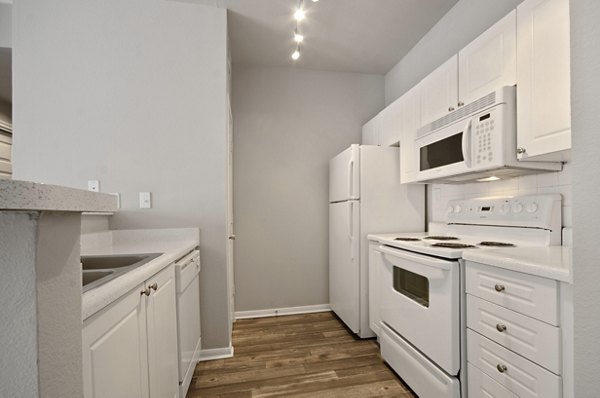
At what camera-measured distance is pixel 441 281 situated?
1.51m

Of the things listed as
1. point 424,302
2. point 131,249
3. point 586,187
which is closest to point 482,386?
point 424,302

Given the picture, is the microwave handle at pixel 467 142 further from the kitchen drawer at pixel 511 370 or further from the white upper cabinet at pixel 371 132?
the white upper cabinet at pixel 371 132

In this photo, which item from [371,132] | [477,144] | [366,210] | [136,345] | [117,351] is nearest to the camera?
[117,351]

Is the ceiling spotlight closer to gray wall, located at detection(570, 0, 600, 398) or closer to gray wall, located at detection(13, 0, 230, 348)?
gray wall, located at detection(13, 0, 230, 348)

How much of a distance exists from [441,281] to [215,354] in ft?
5.74

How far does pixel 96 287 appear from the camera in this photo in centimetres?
78

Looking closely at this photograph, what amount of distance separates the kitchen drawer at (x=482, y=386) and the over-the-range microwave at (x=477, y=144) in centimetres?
103

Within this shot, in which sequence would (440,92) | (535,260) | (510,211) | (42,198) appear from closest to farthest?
(42,198) < (535,260) < (510,211) < (440,92)

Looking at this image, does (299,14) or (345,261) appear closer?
(299,14)

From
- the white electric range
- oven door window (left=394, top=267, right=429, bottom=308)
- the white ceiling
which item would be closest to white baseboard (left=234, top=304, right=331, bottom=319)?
the white electric range

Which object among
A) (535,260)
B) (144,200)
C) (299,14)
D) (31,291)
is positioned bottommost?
(535,260)

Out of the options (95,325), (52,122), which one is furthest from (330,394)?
(52,122)

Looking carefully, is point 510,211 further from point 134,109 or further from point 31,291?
point 134,109

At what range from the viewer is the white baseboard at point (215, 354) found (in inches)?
85.7
